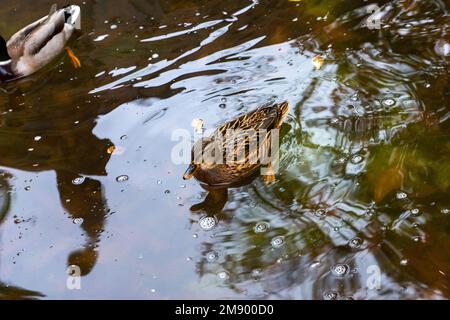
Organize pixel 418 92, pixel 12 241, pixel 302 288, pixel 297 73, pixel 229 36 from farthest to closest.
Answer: pixel 229 36
pixel 297 73
pixel 418 92
pixel 12 241
pixel 302 288

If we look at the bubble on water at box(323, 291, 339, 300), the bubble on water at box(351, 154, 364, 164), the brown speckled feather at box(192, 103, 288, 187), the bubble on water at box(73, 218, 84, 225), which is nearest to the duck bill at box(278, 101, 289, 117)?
the brown speckled feather at box(192, 103, 288, 187)

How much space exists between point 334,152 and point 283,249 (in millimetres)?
867

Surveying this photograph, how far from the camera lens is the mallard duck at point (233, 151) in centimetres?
395

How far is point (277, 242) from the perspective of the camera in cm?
364

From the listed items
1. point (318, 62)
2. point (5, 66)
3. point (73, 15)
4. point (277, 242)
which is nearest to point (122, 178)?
point (277, 242)

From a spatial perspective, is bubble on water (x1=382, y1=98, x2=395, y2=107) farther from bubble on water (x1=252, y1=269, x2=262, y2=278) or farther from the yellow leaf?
bubble on water (x1=252, y1=269, x2=262, y2=278)

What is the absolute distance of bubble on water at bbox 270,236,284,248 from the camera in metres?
3.62

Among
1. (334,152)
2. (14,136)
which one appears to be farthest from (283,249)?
(14,136)

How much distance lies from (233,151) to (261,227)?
55 centimetres

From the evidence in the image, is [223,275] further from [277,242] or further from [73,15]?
[73,15]

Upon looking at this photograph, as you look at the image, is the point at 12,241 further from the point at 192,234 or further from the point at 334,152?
the point at 334,152

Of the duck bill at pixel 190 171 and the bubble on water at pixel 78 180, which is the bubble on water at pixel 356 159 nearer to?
the duck bill at pixel 190 171

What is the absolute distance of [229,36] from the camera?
17.6 ft

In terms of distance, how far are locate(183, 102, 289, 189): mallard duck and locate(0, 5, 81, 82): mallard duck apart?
2.02 metres
